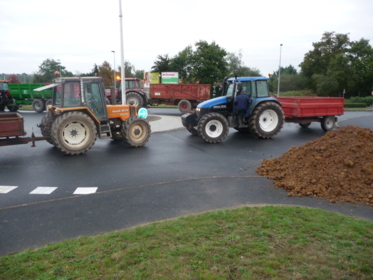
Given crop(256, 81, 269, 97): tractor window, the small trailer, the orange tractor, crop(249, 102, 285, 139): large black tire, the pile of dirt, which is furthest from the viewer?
crop(256, 81, 269, 97): tractor window

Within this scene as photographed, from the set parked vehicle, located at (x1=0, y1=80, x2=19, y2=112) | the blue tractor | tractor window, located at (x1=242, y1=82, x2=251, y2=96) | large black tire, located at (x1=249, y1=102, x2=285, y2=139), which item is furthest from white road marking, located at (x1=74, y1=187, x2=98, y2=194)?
parked vehicle, located at (x1=0, y1=80, x2=19, y2=112)

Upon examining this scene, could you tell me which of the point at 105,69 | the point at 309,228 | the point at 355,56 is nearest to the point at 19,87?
the point at 105,69

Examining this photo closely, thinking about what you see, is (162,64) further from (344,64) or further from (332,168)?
(332,168)

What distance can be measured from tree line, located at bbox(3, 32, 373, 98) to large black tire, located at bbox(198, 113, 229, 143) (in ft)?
97.7

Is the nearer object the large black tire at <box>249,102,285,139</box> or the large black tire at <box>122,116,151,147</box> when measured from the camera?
the large black tire at <box>122,116,151,147</box>

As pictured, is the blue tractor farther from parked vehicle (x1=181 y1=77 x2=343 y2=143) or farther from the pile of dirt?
the pile of dirt

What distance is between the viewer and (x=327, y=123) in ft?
53.2

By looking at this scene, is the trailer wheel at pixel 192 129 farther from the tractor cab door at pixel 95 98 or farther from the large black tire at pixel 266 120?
the tractor cab door at pixel 95 98

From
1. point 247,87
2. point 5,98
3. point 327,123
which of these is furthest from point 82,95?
point 5,98

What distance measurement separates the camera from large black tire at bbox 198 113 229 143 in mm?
12836

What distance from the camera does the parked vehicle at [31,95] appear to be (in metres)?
26.0

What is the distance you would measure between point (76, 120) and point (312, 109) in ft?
33.9

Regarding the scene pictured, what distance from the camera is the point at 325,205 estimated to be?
6355 mm

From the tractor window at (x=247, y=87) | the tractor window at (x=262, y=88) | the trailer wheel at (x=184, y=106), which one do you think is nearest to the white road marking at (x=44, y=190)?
the tractor window at (x=247, y=87)
